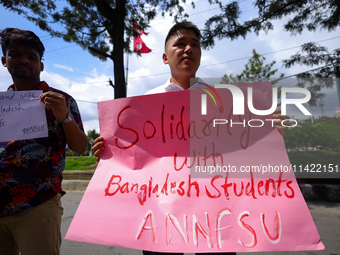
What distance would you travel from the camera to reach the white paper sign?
41.3 inches

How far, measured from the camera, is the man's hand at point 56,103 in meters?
1.03

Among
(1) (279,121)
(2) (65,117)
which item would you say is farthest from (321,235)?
(2) (65,117)

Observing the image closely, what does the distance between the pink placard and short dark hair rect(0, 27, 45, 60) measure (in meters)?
0.45

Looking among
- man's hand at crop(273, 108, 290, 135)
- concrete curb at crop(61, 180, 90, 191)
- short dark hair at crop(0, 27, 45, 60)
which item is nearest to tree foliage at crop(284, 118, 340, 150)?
man's hand at crop(273, 108, 290, 135)

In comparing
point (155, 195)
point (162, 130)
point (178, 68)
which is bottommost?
point (155, 195)

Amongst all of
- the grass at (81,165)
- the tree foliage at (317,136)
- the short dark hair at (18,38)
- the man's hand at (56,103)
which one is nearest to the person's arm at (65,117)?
the man's hand at (56,103)

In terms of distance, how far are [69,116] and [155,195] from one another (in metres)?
0.59

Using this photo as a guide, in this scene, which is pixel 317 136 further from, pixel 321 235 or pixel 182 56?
pixel 182 56

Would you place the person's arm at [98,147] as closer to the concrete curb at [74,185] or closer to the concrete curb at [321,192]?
the concrete curb at [321,192]

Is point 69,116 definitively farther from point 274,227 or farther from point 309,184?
point 309,184

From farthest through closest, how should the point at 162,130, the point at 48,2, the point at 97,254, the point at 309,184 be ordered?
the point at 48,2, the point at 309,184, the point at 97,254, the point at 162,130

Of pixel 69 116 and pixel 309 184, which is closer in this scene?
pixel 69 116

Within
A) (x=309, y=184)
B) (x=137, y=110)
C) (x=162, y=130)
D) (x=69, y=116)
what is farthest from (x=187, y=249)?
(x=309, y=184)

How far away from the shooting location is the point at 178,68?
1213 millimetres
